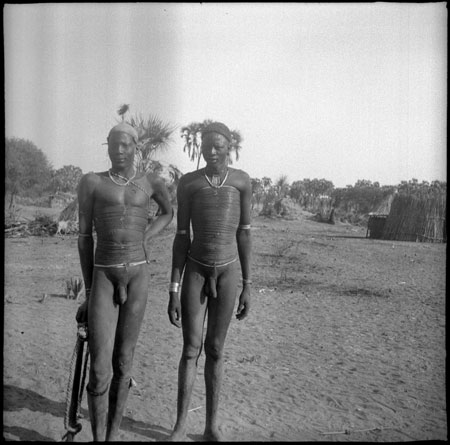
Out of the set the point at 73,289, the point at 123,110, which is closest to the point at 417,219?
the point at 73,289

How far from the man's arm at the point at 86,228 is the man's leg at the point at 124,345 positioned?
0.28 m

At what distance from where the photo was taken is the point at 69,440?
3.22 m

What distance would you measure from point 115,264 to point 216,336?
0.90 metres

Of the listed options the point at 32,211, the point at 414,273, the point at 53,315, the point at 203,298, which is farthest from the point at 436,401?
the point at 32,211

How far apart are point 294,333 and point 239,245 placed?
2.76 meters

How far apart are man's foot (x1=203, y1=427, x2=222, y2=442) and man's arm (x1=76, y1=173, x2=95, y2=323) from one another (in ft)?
4.21

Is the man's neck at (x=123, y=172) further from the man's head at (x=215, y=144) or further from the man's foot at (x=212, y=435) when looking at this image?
the man's foot at (x=212, y=435)

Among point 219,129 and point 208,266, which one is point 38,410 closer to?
point 208,266

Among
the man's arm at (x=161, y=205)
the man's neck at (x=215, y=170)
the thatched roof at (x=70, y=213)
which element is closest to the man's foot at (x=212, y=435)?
the man's arm at (x=161, y=205)

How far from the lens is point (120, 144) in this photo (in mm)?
3219

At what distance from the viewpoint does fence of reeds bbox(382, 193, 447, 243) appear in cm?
1644

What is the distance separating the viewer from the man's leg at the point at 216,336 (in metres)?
3.40

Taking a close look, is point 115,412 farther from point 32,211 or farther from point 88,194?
point 32,211

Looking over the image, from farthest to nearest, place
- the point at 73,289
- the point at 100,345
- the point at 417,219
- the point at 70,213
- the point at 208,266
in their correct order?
the point at 417,219
the point at 70,213
the point at 73,289
the point at 208,266
the point at 100,345
